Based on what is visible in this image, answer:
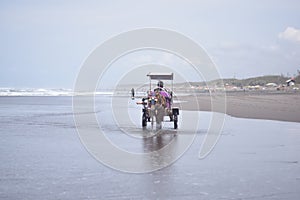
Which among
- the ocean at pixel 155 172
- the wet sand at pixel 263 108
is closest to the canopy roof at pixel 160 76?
the ocean at pixel 155 172

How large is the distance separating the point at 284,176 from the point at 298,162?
1.84 m

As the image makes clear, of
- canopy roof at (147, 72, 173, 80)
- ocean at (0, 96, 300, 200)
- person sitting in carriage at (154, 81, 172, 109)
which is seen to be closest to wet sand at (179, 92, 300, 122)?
canopy roof at (147, 72, 173, 80)

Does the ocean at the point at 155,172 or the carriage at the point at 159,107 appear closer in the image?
the ocean at the point at 155,172

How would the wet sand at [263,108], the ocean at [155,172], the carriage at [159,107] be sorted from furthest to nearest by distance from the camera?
the wet sand at [263,108], the carriage at [159,107], the ocean at [155,172]

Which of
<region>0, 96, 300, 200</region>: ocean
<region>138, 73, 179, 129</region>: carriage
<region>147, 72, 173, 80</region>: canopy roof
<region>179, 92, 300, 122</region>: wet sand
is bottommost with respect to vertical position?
<region>0, 96, 300, 200</region>: ocean

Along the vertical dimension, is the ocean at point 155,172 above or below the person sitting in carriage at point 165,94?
below

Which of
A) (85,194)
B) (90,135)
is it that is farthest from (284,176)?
(90,135)

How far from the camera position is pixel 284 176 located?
9031mm

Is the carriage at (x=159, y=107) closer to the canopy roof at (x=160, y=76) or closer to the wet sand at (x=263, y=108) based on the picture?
the canopy roof at (x=160, y=76)

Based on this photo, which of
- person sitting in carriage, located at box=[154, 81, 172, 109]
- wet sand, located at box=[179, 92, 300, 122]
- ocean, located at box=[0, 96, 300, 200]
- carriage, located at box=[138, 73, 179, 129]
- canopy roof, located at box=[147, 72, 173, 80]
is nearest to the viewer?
ocean, located at box=[0, 96, 300, 200]

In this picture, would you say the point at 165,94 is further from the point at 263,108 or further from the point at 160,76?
the point at 263,108

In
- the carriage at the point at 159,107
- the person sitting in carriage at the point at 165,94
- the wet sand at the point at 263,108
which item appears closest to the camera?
the carriage at the point at 159,107

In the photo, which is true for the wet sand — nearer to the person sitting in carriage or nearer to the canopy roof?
the canopy roof

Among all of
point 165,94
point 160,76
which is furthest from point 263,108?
point 165,94
